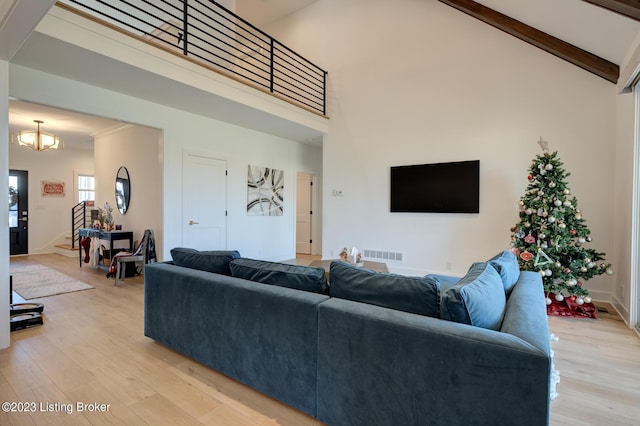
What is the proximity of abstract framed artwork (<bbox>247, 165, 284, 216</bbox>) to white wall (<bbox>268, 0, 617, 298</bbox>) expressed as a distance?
1.12 meters

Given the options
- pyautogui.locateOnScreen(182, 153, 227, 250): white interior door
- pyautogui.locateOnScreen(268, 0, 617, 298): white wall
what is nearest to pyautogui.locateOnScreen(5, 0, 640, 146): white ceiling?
pyautogui.locateOnScreen(268, 0, 617, 298): white wall

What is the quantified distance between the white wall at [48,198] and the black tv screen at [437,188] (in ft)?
27.3

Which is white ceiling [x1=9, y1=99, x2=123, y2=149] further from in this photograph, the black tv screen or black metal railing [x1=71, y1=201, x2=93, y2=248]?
the black tv screen

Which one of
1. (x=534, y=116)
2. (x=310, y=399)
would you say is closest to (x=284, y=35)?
(x=534, y=116)

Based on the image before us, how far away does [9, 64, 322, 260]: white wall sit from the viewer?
3.58 m

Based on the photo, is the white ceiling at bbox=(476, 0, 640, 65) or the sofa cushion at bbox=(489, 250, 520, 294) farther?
the white ceiling at bbox=(476, 0, 640, 65)

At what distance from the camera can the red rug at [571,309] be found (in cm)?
346

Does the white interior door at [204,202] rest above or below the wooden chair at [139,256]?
above

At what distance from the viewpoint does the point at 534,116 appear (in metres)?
4.32

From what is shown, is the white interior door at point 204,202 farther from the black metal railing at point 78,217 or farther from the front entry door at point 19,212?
the front entry door at point 19,212

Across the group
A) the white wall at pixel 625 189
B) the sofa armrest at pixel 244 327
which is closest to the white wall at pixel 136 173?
the sofa armrest at pixel 244 327

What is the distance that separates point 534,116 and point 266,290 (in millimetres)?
4490

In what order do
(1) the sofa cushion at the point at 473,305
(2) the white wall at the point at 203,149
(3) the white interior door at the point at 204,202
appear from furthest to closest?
(3) the white interior door at the point at 204,202 → (2) the white wall at the point at 203,149 → (1) the sofa cushion at the point at 473,305

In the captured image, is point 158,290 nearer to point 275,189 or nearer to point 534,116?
point 275,189
